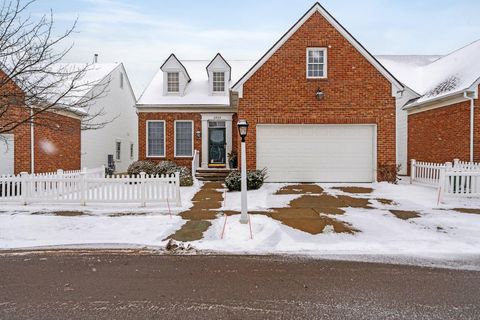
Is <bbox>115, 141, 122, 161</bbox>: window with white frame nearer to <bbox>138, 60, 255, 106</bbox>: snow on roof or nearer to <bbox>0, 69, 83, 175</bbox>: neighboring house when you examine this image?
<bbox>138, 60, 255, 106</bbox>: snow on roof

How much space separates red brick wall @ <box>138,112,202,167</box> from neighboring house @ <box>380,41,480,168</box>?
12702mm

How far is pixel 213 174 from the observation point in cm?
1717

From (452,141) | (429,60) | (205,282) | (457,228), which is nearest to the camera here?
(205,282)

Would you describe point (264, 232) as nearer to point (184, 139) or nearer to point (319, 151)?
point (319, 151)

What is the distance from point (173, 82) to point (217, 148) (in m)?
5.01

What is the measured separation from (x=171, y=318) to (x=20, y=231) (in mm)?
5801

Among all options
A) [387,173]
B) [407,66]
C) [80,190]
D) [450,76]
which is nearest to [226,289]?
[80,190]

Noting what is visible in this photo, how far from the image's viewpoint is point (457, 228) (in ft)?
→ 25.1

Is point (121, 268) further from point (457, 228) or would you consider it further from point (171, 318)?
point (457, 228)

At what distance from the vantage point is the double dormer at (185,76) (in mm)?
19953

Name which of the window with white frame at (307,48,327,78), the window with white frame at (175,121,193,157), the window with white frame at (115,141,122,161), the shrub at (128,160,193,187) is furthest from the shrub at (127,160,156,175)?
the window with white frame at (307,48,327,78)

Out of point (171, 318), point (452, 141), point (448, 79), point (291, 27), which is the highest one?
point (291, 27)

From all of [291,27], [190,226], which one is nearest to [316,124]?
[291,27]

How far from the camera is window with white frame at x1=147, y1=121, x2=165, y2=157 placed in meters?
19.7
